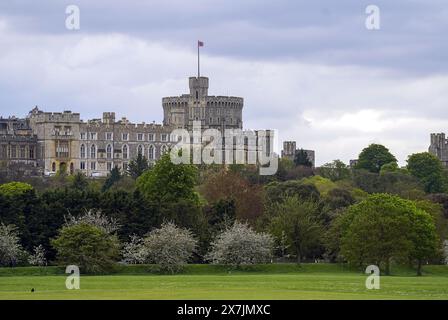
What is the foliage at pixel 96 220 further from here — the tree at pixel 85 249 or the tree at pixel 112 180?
the tree at pixel 112 180

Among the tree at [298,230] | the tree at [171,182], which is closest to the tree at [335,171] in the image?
the tree at [171,182]

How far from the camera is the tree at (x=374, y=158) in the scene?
192250mm

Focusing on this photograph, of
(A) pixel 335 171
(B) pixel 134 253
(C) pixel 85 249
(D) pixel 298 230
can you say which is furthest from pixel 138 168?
(C) pixel 85 249

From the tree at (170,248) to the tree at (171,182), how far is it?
13215 millimetres

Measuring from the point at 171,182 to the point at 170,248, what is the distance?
64.2 ft

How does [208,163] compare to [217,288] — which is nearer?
[217,288]

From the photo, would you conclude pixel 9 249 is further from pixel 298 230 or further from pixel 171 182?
pixel 171 182

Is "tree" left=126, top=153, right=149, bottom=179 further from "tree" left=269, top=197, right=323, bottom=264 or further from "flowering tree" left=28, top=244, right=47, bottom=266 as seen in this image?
"flowering tree" left=28, top=244, right=47, bottom=266

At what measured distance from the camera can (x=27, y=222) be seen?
96000 mm

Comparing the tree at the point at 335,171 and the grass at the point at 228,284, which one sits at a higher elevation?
the tree at the point at 335,171

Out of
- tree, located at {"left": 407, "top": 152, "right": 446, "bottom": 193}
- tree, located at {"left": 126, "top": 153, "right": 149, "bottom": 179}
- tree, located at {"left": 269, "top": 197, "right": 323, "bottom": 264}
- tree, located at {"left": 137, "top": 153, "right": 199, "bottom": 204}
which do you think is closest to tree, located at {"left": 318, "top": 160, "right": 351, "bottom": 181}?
tree, located at {"left": 407, "top": 152, "right": 446, "bottom": 193}

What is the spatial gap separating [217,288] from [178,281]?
786 cm
